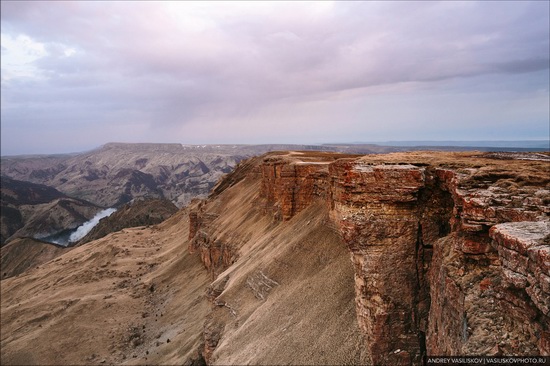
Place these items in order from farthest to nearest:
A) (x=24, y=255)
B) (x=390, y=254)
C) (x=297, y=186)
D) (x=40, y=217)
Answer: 1. (x=40, y=217)
2. (x=24, y=255)
3. (x=297, y=186)
4. (x=390, y=254)

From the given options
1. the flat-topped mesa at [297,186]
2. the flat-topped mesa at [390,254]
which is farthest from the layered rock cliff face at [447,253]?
the flat-topped mesa at [297,186]

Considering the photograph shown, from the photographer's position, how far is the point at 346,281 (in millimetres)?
18609

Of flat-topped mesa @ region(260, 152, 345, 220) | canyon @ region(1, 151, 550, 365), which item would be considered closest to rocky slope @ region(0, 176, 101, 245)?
canyon @ region(1, 151, 550, 365)

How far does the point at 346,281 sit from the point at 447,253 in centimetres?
891

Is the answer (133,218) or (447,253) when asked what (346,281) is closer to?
(447,253)

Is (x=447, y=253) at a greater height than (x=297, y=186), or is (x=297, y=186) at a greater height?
(x=297, y=186)

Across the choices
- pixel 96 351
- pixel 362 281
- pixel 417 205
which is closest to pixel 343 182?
pixel 417 205

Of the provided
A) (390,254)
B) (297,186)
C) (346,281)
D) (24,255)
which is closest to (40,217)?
(24,255)

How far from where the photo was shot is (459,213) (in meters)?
10.5

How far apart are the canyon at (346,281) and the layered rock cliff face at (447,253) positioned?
0.12 ft

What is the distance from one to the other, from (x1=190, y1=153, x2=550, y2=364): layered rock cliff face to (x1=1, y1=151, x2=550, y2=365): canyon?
0.12 feet

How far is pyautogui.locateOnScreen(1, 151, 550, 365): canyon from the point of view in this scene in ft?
27.5

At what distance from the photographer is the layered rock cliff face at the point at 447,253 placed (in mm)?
7379

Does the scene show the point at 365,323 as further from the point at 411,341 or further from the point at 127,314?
the point at 127,314
